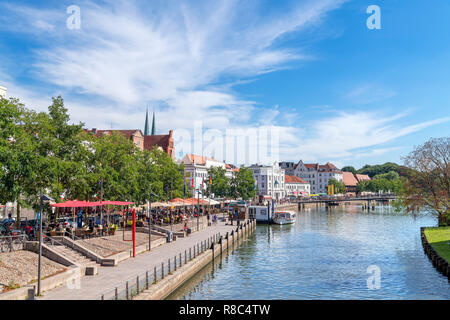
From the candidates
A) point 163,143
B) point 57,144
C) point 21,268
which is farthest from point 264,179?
point 21,268

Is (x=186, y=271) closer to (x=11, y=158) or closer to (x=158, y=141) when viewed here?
(x=11, y=158)

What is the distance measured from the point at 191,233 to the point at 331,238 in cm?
2077

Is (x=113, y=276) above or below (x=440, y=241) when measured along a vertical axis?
above

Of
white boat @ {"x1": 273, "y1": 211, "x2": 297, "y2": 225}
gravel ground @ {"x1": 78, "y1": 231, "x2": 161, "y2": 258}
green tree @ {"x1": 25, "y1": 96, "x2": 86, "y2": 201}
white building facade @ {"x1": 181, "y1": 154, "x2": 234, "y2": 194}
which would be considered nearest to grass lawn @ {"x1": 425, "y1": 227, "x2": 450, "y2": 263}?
gravel ground @ {"x1": 78, "y1": 231, "x2": 161, "y2": 258}

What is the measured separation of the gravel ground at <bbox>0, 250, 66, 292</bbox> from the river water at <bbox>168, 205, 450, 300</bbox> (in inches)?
294

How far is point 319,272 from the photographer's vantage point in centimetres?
3456

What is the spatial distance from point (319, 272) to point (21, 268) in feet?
74.1

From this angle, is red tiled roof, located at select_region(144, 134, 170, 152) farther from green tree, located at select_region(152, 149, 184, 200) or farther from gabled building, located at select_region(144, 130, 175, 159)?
green tree, located at select_region(152, 149, 184, 200)

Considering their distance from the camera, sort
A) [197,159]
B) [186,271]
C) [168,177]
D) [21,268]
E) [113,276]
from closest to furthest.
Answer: [21,268], [113,276], [186,271], [168,177], [197,159]

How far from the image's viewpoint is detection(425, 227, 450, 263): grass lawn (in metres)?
37.5

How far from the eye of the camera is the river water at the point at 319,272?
27641 mm

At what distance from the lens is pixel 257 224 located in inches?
3378
